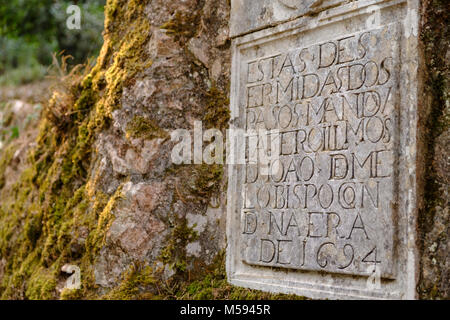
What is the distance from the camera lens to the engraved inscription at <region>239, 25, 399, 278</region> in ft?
8.33

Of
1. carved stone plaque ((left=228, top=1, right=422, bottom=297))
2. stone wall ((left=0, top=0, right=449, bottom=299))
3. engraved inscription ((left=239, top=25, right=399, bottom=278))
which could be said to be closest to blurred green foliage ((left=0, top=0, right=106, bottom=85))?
stone wall ((left=0, top=0, right=449, bottom=299))

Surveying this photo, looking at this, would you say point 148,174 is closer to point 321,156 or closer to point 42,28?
point 321,156

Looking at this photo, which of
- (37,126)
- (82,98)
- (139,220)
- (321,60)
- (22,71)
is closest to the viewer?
(321,60)

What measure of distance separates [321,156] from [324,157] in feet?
0.06

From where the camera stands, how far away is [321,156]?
280 cm

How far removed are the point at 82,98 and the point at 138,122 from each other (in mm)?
825

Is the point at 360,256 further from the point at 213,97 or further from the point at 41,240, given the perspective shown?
the point at 41,240

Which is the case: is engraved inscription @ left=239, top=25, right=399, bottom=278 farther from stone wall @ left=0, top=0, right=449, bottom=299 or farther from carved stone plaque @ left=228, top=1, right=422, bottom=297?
stone wall @ left=0, top=0, right=449, bottom=299

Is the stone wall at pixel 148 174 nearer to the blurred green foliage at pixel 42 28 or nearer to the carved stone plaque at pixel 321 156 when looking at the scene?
the carved stone plaque at pixel 321 156

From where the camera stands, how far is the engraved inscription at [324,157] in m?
2.54

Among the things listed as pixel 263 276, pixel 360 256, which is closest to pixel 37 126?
pixel 263 276

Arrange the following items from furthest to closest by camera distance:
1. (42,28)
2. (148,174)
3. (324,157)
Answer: (42,28), (148,174), (324,157)

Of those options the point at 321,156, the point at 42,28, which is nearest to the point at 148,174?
the point at 321,156

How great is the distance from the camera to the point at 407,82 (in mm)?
2486
